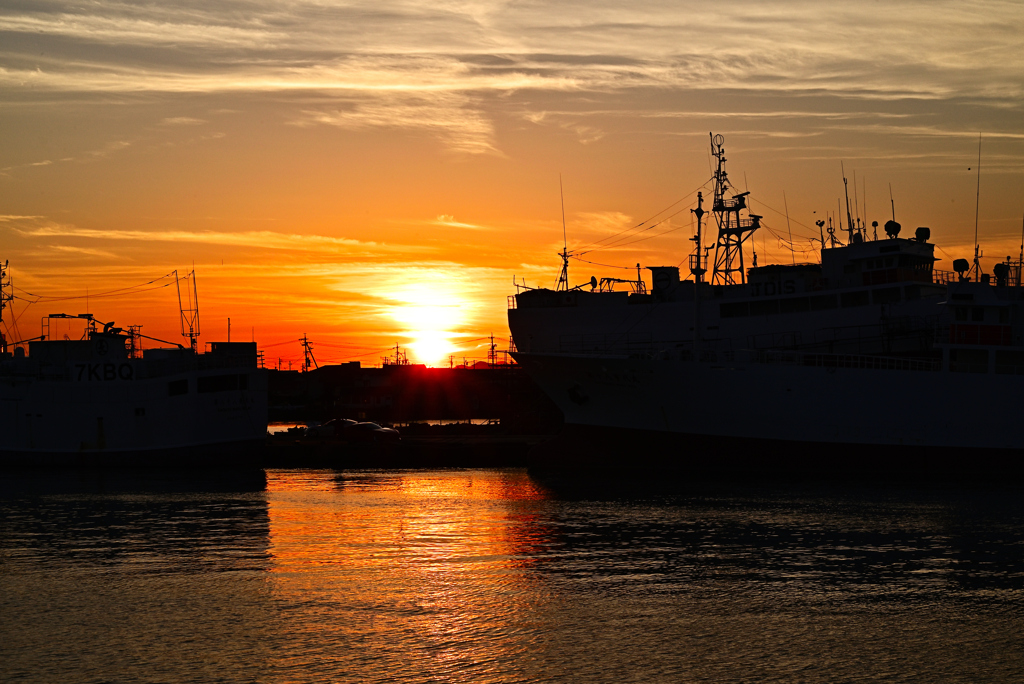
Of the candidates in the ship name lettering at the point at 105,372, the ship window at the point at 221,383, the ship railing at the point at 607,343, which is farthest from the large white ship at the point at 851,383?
the ship name lettering at the point at 105,372

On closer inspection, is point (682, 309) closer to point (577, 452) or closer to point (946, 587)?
point (577, 452)

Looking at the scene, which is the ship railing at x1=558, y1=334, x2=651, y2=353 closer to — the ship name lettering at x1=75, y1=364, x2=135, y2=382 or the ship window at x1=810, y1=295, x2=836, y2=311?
the ship window at x1=810, y1=295, x2=836, y2=311

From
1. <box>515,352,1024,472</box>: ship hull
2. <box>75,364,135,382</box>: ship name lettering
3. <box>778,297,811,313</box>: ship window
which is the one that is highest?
<box>778,297,811,313</box>: ship window

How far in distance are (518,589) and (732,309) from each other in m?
37.5

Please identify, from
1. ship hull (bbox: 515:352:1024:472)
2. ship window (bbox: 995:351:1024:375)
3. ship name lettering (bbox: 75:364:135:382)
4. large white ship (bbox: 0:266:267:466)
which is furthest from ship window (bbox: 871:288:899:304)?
ship name lettering (bbox: 75:364:135:382)

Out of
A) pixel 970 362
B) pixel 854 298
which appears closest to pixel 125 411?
pixel 854 298

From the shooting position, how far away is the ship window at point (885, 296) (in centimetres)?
5141

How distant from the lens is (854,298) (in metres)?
52.7

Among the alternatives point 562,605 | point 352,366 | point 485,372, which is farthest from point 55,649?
point 352,366

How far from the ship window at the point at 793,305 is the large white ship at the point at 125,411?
32.1 meters

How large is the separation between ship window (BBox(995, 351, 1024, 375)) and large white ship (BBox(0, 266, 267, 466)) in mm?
40508

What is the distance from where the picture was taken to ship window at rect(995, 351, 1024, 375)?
45.1 meters

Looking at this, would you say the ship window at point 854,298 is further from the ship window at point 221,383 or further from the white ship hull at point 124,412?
the ship window at point 221,383

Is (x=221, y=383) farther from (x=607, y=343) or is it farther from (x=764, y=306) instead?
(x=764, y=306)
